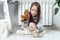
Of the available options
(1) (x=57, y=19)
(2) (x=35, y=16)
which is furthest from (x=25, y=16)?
(1) (x=57, y=19)

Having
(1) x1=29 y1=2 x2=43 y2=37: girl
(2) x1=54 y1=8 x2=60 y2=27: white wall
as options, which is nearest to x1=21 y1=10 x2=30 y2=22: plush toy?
(1) x1=29 y1=2 x2=43 y2=37: girl

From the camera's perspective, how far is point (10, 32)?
1.01m

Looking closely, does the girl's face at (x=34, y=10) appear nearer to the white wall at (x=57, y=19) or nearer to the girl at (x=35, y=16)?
the girl at (x=35, y=16)

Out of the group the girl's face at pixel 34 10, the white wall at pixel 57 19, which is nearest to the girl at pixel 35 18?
the girl's face at pixel 34 10

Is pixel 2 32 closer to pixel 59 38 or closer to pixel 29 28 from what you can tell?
pixel 29 28

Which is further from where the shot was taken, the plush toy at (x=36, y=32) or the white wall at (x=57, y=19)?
the white wall at (x=57, y=19)

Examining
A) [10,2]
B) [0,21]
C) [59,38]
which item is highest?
[10,2]

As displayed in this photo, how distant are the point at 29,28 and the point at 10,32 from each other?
0.44 ft

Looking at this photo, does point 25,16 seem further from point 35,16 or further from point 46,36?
point 46,36

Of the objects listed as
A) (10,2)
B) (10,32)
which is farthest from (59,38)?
(10,2)

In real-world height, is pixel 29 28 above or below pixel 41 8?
below

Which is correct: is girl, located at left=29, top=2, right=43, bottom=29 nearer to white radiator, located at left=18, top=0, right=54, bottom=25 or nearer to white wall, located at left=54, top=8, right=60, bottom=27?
white radiator, located at left=18, top=0, right=54, bottom=25

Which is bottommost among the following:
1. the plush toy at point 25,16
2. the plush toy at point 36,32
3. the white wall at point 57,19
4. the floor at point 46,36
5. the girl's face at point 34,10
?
the floor at point 46,36

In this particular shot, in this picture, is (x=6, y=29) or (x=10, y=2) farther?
(x=10, y=2)
